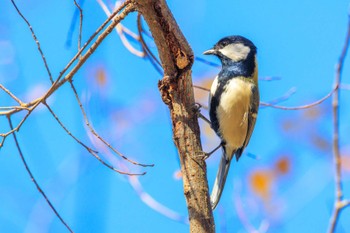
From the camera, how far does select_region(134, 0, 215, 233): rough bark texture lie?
2.68m

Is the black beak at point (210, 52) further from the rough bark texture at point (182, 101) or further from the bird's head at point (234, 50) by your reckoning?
the rough bark texture at point (182, 101)

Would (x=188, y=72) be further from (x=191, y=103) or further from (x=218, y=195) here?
(x=218, y=195)

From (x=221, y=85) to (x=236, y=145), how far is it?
0.46 metres

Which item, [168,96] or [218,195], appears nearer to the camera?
[168,96]

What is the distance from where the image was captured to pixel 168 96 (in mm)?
2934

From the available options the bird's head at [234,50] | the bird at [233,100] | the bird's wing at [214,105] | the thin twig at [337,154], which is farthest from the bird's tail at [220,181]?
the thin twig at [337,154]

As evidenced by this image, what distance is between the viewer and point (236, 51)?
13.8ft

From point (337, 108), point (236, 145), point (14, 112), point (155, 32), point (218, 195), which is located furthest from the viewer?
point (236, 145)

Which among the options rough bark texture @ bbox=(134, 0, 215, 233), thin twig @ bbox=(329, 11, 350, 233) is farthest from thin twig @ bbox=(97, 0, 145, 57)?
thin twig @ bbox=(329, 11, 350, 233)

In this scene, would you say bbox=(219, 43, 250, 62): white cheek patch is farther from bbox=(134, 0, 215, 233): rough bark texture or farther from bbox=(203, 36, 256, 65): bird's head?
bbox=(134, 0, 215, 233): rough bark texture

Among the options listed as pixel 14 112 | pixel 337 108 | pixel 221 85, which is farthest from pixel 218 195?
pixel 337 108

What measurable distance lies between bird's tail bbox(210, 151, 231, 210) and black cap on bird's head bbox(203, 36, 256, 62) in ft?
2.45

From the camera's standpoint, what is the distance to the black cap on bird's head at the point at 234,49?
13.7 ft

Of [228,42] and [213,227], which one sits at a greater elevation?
[228,42]
